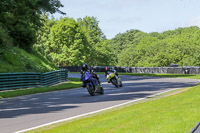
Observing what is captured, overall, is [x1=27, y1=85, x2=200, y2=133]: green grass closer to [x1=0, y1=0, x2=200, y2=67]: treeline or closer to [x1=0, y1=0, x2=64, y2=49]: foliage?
[x1=0, y1=0, x2=200, y2=67]: treeline

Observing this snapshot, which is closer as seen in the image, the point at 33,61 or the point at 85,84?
the point at 85,84

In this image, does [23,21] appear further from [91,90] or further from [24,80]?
[91,90]

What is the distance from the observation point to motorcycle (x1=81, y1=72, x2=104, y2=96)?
14.9 m

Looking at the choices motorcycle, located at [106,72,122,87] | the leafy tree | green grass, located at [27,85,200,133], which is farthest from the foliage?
the leafy tree

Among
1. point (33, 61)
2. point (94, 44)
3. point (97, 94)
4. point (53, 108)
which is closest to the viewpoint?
point (53, 108)

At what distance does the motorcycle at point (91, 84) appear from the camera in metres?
14.9

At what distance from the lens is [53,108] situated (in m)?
11.3

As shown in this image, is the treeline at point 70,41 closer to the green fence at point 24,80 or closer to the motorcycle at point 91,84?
the green fence at point 24,80

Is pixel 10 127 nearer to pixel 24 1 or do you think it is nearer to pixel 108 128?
pixel 108 128

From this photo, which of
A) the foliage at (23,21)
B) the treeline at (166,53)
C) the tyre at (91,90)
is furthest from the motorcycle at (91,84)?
the treeline at (166,53)

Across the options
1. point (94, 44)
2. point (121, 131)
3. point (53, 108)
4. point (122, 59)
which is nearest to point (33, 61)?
point (53, 108)

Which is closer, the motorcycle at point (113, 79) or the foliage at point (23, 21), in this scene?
the motorcycle at point (113, 79)

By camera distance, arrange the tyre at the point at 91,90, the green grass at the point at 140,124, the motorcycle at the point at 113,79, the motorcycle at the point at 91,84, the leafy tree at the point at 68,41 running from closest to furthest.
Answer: the green grass at the point at 140,124 < the motorcycle at the point at 91,84 < the tyre at the point at 91,90 < the motorcycle at the point at 113,79 < the leafy tree at the point at 68,41

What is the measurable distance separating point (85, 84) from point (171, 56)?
79.6 metres
